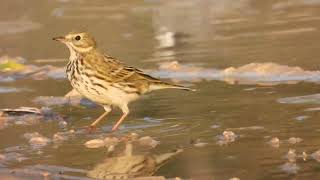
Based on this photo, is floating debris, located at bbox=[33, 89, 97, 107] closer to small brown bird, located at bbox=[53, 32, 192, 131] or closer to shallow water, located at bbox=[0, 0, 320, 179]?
shallow water, located at bbox=[0, 0, 320, 179]

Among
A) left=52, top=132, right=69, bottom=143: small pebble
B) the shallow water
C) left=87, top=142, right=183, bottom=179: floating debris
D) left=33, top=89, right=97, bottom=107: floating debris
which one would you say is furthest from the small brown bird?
left=87, top=142, right=183, bottom=179: floating debris

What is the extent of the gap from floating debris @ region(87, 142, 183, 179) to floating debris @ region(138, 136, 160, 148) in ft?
0.96

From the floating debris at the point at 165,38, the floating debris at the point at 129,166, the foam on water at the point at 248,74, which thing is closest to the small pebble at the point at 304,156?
the floating debris at the point at 129,166

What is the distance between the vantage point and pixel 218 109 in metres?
10.1

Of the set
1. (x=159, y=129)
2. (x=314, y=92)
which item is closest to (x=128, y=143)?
(x=159, y=129)

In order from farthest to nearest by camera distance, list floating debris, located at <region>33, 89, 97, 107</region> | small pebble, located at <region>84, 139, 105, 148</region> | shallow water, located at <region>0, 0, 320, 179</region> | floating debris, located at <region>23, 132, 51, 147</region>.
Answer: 1. floating debris, located at <region>33, 89, 97, 107</region>
2. floating debris, located at <region>23, 132, 51, 147</region>
3. small pebble, located at <region>84, 139, 105, 148</region>
4. shallow water, located at <region>0, 0, 320, 179</region>

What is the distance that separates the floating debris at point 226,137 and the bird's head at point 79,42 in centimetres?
215

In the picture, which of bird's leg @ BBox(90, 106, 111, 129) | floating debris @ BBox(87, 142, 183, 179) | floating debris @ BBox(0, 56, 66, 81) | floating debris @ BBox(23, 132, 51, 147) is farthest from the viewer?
floating debris @ BBox(0, 56, 66, 81)

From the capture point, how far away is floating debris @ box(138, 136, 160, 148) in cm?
857

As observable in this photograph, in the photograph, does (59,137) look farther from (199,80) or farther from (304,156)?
(199,80)

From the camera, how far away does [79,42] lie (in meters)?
10.2

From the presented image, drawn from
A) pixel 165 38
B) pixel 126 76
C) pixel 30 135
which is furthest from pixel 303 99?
pixel 165 38

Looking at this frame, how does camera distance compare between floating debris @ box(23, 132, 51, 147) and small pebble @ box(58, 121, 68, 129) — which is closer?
floating debris @ box(23, 132, 51, 147)

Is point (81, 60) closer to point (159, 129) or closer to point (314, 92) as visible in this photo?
point (159, 129)
